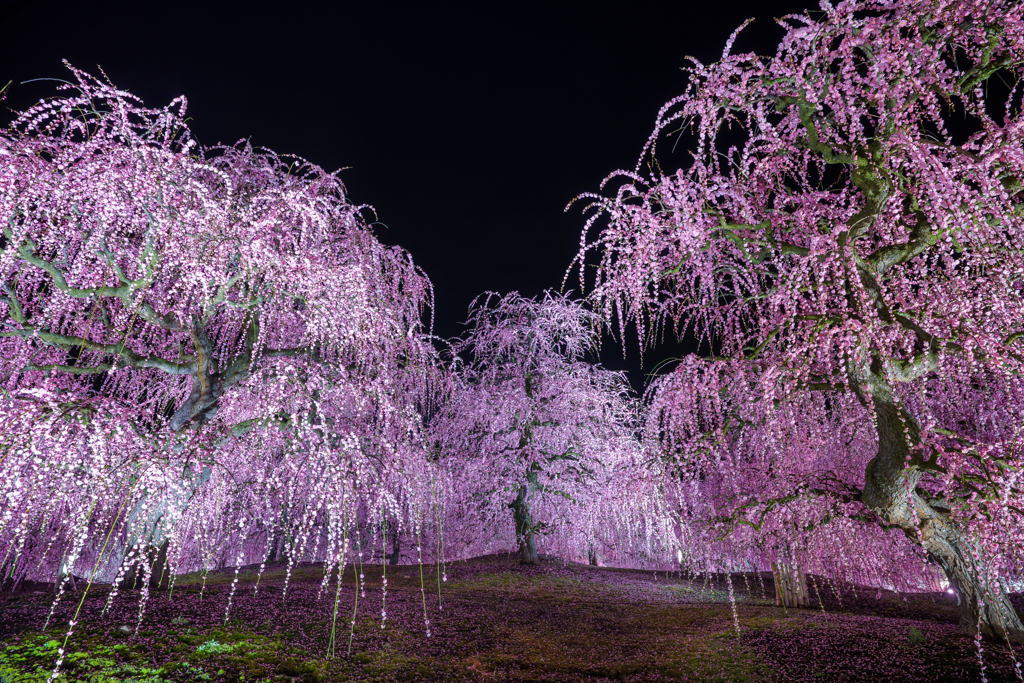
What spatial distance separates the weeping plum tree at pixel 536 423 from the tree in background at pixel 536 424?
0.03 metres

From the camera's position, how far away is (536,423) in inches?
517

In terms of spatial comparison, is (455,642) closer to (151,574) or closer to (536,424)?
(151,574)

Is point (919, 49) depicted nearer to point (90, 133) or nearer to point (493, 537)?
point (90, 133)

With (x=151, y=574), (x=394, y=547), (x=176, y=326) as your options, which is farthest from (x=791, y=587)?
(x=394, y=547)

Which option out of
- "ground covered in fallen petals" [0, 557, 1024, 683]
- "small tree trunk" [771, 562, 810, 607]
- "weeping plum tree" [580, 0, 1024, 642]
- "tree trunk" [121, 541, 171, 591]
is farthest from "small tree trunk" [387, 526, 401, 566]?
"weeping plum tree" [580, 0, 1024, 642]

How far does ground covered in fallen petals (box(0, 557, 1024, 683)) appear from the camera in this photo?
13.3 ft

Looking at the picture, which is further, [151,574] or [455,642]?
[151,574]

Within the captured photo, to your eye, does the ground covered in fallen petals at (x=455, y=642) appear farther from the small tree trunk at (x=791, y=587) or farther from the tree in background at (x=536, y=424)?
the tree in background at (x=536, y=424)

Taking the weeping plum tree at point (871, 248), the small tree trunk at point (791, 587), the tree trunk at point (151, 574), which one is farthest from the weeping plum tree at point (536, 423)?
the weeping plum tree at point (871, 248)

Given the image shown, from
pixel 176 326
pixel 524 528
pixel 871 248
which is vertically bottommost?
pixel 524 528

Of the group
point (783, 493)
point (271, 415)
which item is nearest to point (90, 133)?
Answer: point (271, 415)

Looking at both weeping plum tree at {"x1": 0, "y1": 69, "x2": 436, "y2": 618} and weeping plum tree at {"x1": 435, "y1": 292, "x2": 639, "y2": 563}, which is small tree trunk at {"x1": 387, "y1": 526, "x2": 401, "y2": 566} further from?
weeping plum tree at {"x1": 0, "y1": 69, "x2": 436, "y2": 618}

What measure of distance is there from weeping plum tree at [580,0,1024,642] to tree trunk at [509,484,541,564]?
7658 millimetres

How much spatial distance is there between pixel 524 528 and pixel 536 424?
2.83 metres
